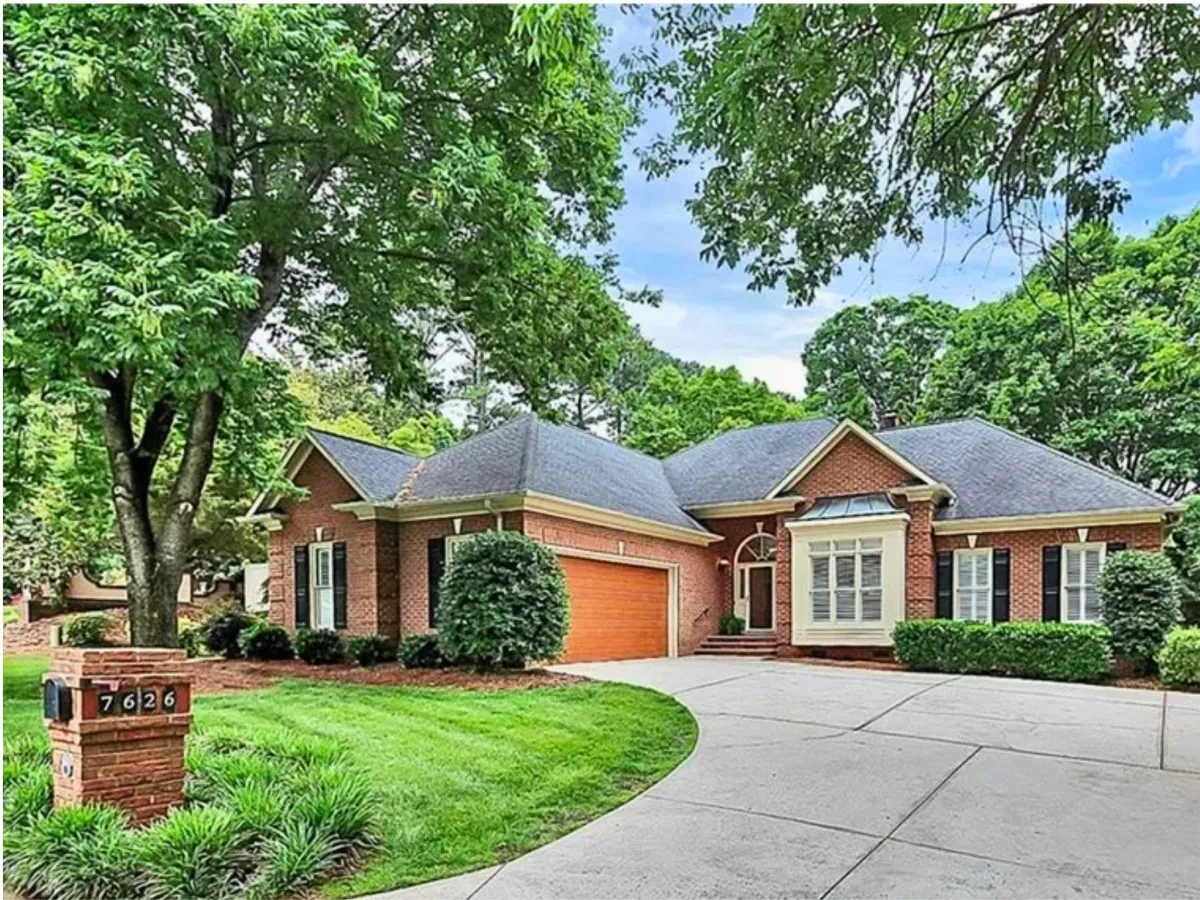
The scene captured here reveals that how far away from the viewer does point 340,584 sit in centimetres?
1716

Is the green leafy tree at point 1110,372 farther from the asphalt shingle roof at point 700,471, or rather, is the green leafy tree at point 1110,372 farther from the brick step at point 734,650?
the brick step at point 734,650

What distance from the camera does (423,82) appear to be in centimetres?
1053

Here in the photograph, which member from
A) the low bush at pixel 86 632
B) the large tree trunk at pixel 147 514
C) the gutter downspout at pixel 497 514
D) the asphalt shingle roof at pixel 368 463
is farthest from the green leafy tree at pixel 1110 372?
the low bush at pixel 86 632

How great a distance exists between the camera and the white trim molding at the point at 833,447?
1656cm

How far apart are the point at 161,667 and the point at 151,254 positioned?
427 centimetres

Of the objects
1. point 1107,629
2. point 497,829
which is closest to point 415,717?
point 497,829

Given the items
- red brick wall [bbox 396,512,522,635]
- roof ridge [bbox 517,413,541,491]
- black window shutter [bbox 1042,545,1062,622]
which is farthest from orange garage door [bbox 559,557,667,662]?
black window shutter [bbox 1042,545,1062,622]

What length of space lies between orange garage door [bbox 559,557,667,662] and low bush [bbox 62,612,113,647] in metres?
11.0

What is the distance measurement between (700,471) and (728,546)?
2388mm

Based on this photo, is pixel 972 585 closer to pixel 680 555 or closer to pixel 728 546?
pixel 728 546

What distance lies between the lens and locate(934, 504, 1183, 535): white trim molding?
1458 centimetres

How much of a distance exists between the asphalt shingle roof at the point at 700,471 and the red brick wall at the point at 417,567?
608 mm

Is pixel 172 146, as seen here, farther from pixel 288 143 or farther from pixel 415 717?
pixel 415 717

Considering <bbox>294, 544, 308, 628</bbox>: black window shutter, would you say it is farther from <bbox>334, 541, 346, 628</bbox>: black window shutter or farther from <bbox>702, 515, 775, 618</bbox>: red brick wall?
<bbox>702, 515, 775, 618</bbox>: red brick wall
